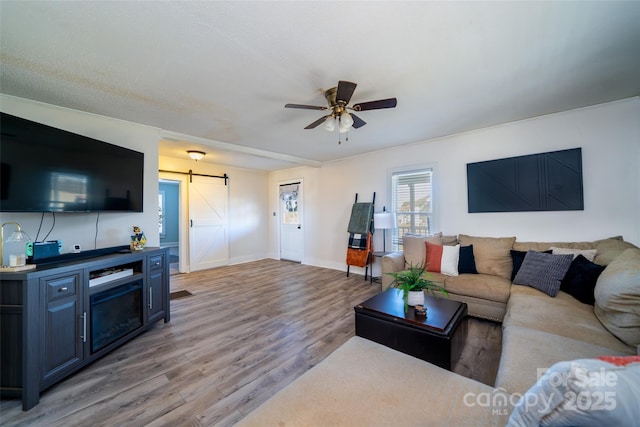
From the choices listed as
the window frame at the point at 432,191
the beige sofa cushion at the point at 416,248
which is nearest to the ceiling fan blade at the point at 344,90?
the beige sofa cushion at the point at 416,248

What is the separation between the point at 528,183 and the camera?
315 cm

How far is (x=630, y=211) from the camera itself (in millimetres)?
2619

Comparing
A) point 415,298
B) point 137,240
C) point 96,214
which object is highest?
point 96,214

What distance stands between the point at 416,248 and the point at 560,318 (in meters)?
1.76

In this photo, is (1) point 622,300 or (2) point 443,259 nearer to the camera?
(1) point 622,300

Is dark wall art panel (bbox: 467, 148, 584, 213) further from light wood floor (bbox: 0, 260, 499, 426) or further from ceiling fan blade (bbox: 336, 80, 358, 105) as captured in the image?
ceiling fan blade (bbox: 336, 80, 358, 105)

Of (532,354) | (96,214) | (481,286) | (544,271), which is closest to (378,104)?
(532,354)

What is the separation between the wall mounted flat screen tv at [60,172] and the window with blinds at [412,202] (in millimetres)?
3946

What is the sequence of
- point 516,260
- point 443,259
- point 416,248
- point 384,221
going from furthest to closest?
point 384,221 < point 416,248 < point 443,259 < point 516,260

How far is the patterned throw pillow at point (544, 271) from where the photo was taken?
7.77 feet

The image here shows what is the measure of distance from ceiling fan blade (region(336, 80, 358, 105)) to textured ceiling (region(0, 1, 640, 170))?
19 cm

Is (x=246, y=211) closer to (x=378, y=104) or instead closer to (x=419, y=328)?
(x=378, y=104)

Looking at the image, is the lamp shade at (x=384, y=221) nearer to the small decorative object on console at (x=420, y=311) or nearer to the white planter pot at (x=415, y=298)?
the white planter pot at (x=415, y=298)

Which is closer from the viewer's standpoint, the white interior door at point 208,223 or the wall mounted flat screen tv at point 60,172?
the wall mounted flat screen tv at point 60,172
